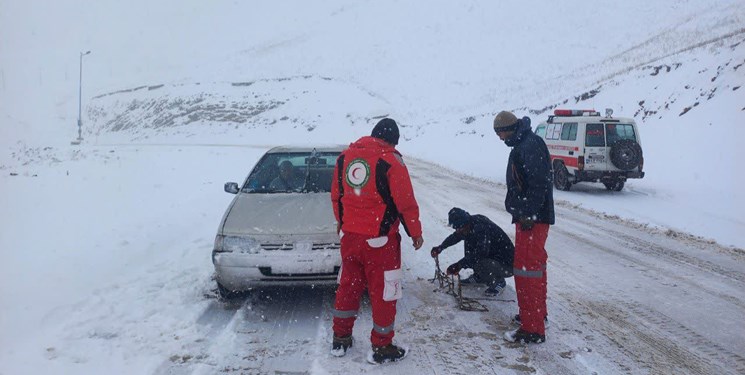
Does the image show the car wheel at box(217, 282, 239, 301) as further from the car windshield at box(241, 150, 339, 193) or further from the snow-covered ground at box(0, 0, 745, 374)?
the car windshield at box(241, 150, 339, 193)

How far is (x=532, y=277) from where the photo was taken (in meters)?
4.30

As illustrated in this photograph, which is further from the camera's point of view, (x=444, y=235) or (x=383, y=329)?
(x=444, y=235)

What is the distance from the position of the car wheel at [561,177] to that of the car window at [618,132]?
142cm

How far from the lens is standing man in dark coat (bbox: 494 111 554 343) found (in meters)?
4.24

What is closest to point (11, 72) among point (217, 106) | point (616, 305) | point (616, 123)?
point (217, 106)

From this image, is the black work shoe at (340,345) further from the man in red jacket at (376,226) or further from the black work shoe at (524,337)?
the black work shoe at (524,337)

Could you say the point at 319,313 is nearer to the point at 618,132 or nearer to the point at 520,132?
the point at 520,132

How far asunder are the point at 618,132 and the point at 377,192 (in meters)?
11.6

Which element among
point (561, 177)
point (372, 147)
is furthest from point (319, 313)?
point (561, 177)

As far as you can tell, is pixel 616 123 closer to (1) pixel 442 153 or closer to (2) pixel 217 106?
(1) pixel 442 153

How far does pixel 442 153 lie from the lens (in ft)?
89.4

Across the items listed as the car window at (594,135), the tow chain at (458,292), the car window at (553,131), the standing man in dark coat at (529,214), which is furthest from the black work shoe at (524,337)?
the car window at (553,131)

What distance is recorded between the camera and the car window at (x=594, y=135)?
1333 centimetres

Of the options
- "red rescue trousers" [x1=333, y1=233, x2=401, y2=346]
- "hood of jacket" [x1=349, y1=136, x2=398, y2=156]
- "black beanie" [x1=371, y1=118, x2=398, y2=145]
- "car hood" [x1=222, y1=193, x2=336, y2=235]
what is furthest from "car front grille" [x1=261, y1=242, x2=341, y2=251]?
"black beanie" [x1=371, y1=118, x2=398, y2=145]
